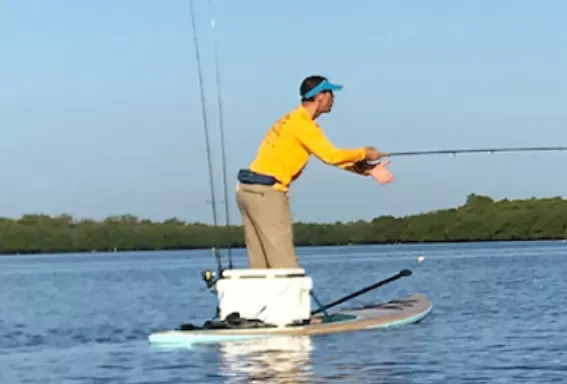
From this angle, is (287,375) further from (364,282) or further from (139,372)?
(364,282)

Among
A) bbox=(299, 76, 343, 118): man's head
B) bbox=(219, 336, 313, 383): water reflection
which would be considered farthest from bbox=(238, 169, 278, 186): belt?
bbox=(219, 336, 313, 383): water reflection

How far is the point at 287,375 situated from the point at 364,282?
882 inches

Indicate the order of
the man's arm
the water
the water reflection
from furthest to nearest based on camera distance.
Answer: the man's arm, the water, the water reflection

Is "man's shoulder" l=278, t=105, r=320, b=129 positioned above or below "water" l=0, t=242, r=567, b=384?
above

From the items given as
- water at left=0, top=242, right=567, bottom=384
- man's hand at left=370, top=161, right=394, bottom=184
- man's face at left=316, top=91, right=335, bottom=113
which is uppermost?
man's face at left=316, top=91, right=335, bottom=113

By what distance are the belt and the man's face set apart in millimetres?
793

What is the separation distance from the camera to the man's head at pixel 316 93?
12.9m

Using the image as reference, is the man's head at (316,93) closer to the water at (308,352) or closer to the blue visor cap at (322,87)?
the blue visor cap at (322,87)

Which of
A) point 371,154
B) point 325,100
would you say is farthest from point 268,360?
point 325,100

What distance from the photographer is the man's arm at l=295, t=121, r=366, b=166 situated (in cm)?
1254

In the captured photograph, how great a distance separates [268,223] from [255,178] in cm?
42

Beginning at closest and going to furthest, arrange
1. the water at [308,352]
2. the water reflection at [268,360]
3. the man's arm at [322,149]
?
the water reflection at [268,360] < the water at [308,352] < the man's arm at [322,149]

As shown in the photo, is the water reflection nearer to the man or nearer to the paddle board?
the paddle board

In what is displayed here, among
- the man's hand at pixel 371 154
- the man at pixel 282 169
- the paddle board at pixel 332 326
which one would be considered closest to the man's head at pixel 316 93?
the man at pixel 282 169
